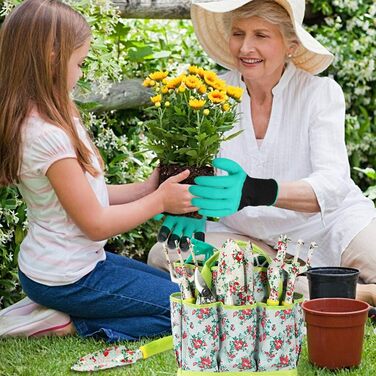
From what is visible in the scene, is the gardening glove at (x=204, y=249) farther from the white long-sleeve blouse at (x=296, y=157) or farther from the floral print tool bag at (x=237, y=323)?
the white long-sleeve blouse at (x=296, y=157)

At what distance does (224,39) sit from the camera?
3.69 m

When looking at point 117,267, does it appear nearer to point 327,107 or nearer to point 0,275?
point 0,275

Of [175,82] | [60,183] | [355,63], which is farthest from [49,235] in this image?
[355,63]

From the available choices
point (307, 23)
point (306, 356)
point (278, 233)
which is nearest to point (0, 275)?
point (278, 233)

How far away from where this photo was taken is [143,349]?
287 cm

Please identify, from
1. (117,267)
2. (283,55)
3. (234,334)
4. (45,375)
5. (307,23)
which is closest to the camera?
(234,334)

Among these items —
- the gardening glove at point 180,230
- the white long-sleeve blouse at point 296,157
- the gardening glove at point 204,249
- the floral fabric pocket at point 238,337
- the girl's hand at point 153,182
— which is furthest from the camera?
the white long-sleeve blouse at point 296,157

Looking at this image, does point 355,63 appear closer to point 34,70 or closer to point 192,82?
point 192,82

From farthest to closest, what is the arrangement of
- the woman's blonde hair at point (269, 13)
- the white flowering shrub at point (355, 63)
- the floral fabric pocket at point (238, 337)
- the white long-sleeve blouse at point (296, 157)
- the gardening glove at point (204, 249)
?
1. the white flowering shrub at point (355, 63)
2. the white long-sleeve blouse at point (296, 157)
3. the woman's blonde hair at point (269, 13)
4. the gardening glove at point (204, 249)
5. the floral fabric pocket at point (238, 337)

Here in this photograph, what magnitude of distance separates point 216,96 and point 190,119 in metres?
0.11

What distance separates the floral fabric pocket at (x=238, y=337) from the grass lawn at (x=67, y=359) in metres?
0.30

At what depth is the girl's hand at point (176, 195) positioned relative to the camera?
2891 mm

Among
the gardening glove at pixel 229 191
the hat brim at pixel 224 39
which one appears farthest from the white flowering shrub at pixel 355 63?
the gardening glove at pixel 229 191

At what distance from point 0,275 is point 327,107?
1.41 metres
